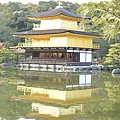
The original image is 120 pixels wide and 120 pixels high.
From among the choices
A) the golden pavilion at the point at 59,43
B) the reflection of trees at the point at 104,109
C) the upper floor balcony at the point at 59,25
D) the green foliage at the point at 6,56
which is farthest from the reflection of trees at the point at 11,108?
the green foliage at the point at 6,56

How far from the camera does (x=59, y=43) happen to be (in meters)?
30.7

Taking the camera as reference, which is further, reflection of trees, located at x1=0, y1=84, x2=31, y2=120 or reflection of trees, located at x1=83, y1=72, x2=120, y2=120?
reflection of trees, located at x1=83, y1=72, x2=120, y2=120

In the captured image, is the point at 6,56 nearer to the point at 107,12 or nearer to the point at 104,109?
the point at 104,109

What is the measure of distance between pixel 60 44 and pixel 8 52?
8361 mm

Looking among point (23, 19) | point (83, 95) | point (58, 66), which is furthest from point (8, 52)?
point (83, 95)

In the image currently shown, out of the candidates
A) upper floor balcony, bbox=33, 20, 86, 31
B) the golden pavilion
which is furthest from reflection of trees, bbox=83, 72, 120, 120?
upper floor balcony, bbox=33, 20, 86, 31

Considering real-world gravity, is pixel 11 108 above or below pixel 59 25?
below

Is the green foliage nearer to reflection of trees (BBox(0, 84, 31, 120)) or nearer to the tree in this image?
reflection of trees (BBox(0, 84, 31, 120))

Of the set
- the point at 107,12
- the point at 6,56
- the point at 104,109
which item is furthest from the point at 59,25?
the point at 107,12

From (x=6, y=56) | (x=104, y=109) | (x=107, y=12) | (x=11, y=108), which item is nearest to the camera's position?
(x=107, y=12)

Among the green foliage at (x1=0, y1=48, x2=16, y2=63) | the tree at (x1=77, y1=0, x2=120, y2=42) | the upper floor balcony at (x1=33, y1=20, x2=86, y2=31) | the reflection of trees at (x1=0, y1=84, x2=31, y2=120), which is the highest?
the upper floor balcony at (x1=33, y1=20, x2=86, y2=31)

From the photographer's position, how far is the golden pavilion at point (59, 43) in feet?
98.6

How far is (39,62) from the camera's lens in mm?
30594

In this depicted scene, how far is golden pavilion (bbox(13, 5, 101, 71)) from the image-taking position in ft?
98.6
